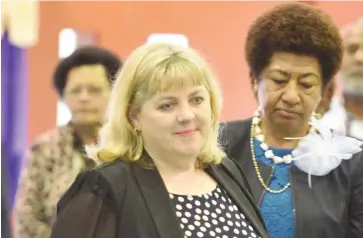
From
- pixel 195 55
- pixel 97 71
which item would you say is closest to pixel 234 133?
pixel 195 55

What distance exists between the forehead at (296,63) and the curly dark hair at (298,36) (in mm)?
13

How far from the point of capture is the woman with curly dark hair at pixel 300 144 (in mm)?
2111

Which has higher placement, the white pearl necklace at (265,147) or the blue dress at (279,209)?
the white pearl necklace at (265,147)

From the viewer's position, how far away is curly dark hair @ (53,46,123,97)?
9.38 feet

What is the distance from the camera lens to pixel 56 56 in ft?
14.8

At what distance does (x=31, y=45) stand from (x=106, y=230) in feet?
10.0

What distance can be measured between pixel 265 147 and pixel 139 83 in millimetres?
699

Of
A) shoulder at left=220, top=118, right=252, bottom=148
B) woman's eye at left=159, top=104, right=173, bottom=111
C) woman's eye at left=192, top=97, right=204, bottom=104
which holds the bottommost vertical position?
shoulder at left=220, top=118, right=252, bottom=148

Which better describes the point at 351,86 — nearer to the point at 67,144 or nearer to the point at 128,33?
the point at 67,144

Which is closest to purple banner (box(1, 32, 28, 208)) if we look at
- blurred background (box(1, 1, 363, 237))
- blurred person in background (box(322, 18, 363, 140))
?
A: blurred background (box(1, 1, 363, 237))

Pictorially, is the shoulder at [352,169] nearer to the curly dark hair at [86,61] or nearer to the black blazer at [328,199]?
the black blazer at [328,199]

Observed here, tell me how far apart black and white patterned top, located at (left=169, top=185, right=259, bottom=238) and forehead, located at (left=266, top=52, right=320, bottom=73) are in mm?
518

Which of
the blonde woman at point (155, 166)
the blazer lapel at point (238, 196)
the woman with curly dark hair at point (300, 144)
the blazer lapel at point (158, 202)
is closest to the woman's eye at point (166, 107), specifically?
the blonde woman at point (155, 166)

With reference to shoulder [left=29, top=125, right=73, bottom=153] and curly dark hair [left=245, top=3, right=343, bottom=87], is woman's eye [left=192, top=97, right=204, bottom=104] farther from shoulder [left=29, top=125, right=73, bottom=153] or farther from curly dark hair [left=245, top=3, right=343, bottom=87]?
shoulder [left=29, top=125, right=73, bottom=153]
